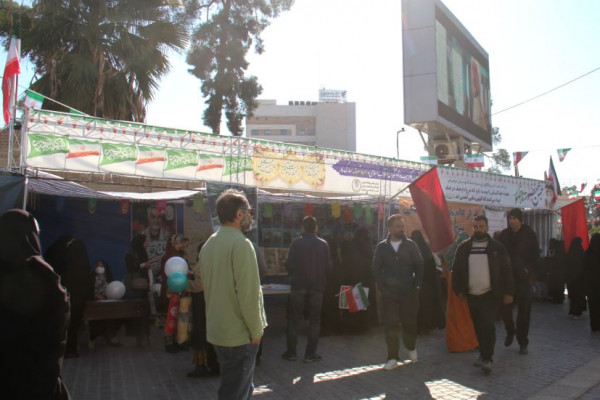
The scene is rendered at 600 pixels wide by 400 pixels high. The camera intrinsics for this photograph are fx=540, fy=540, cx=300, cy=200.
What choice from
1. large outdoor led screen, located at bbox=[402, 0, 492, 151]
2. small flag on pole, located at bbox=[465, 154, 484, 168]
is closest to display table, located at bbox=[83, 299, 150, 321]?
large outdoor led screen, located at bbox=[402, 0, 492, 151]

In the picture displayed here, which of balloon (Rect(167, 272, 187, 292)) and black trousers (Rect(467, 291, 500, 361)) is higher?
balloon (Rect(167, 272, 187, 292))

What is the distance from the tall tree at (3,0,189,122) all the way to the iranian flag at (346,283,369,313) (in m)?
7.79

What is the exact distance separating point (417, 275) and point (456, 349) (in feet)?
5.30

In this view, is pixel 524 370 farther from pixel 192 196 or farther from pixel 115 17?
pixel 115 17

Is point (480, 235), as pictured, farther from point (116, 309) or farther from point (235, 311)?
point (116, 309)

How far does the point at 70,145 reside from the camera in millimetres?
7059

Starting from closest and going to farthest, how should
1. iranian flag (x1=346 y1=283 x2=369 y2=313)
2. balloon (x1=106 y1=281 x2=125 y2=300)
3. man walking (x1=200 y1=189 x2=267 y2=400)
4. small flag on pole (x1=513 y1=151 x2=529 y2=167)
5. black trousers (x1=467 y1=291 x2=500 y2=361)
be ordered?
man walking (x1=200 y1=189 x2=267 y2=400)
black trousers (x1=467 y1=291 x2=500 y2=361)
balloon (x1=106 y1=281 x2=125 y2=300)
iranian flag (x1=346 y1=283 x2=369 y2=313)
small flag on pole (x1=513 y1=151 x2=529 y2=167)

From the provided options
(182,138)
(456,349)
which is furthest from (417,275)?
(182,138)

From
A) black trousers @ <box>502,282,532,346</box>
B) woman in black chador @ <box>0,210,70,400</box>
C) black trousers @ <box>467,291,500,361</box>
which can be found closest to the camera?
woman in black chador @ <box>0,210,70,400</box>

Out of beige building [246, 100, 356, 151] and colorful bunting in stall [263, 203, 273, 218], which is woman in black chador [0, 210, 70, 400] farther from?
Result: beige building [246, 100, 356, 151]

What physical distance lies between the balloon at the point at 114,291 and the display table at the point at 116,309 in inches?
9.1

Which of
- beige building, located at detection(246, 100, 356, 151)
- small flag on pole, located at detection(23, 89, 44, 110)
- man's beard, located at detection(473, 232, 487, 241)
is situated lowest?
man's beard, located at detection(473, 232, 487, 241)

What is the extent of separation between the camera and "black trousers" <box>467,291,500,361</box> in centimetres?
598

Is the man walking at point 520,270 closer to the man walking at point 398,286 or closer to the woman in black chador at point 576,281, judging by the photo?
the man walking at point 398,286
